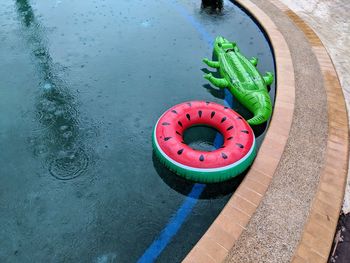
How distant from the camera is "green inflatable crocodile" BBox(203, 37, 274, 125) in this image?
7.08m

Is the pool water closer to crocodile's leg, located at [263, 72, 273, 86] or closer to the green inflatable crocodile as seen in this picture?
the green inflatable crocodile

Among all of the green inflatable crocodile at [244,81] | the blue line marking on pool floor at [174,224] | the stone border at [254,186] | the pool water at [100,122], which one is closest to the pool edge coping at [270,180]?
the stone border at [254,186]

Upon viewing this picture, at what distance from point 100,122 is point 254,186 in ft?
12.7

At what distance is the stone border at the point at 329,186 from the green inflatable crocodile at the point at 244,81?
4.73 ft

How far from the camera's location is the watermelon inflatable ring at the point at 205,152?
223 inches

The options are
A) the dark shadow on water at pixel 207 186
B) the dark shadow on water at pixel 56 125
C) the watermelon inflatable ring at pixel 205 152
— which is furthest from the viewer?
the dark shadow on water at pixel 56 125

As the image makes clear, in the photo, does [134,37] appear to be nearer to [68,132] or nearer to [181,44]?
[181,44]

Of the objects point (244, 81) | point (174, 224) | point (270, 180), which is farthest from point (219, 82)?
point (174, 224)

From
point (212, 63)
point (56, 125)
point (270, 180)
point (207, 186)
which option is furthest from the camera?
point (212, 63)

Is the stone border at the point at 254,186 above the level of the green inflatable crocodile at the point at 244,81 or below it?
below

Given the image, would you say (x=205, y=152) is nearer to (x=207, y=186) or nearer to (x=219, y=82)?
(x=207, y=186)

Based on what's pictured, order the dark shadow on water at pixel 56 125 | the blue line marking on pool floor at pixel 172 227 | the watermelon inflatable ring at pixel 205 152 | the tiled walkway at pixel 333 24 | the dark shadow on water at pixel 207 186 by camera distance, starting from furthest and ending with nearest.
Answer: the tiled walkway at pixel 333 24
the dark shadow on water at pixel 56 125
the dark shadow on water at pixel 207 186
the watermelon inflatable ring at pixel 205 152
the blue line marking on pool floor at pixel 172 227

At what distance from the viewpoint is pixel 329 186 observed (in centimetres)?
554

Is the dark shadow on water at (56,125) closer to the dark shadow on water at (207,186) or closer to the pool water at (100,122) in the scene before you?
the pool water at (100,122)
